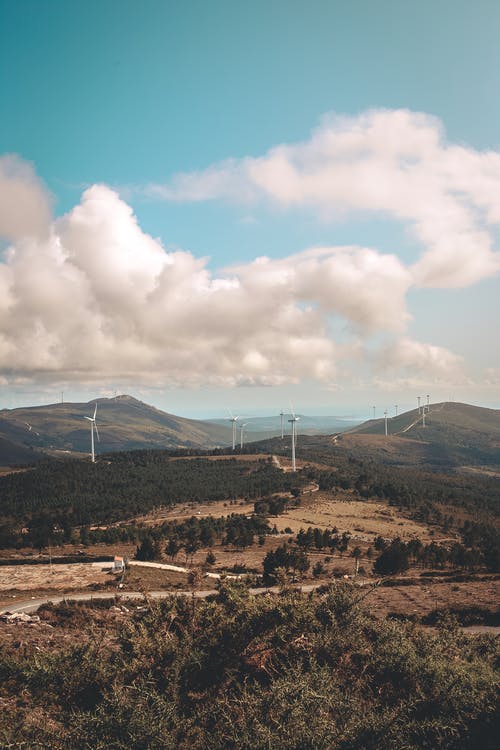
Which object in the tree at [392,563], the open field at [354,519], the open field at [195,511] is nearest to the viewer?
the tree at [392,563]

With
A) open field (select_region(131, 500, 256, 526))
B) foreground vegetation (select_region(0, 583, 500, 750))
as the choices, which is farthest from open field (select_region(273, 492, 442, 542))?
foreground vegetation (select_region(0, 583, 500, 750))

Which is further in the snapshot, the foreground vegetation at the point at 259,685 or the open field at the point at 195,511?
the open field at the point at 195,511

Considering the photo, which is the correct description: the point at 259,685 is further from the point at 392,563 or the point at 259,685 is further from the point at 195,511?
the point at 195,511

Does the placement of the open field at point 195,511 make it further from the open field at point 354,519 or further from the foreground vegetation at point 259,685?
the foreground vegetation at point 259,685

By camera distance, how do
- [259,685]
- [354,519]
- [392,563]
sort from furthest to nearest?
1. [354,519]
2. [392,563]
3. [259,685]

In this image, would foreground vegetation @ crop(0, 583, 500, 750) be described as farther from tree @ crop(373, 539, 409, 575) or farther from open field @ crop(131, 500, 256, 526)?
open field @ crop(131, 500, 256, 526)

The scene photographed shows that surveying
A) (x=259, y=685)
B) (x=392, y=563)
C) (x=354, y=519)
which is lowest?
(x=354, y=519)

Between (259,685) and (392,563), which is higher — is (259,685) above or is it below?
above

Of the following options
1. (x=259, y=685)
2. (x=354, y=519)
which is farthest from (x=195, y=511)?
(x=259, y=685)

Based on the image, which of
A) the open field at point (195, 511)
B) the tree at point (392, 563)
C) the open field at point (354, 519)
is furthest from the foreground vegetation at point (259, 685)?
the open field at point (195, 511)

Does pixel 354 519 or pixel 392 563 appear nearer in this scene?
pixel 392 563
